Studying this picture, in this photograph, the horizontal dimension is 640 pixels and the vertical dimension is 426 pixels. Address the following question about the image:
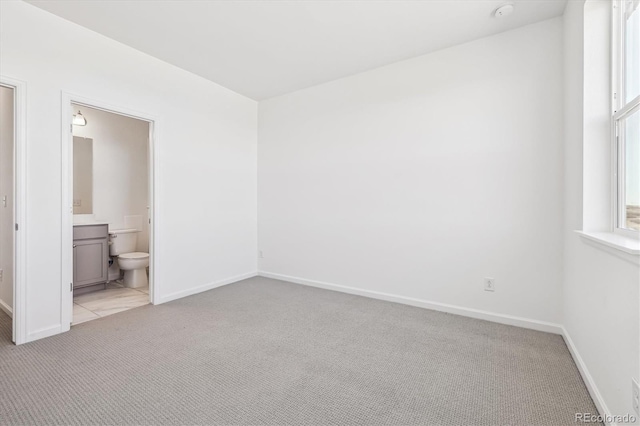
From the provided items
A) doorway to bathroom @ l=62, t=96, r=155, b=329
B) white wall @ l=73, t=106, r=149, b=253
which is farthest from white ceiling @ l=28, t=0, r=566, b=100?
white wall @ l=73, t=106, r=149, b=253

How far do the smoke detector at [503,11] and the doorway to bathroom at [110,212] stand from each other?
11.2 ft

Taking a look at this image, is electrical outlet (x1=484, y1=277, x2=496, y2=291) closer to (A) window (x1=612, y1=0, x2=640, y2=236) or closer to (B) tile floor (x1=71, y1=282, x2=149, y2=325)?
(A) window (x1=612, y1=0, x2=640, y2=236)

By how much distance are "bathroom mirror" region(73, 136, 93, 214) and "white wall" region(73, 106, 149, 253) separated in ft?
0.17

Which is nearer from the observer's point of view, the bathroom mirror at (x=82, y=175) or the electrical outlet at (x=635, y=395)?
the electrical outlet at (x=635, y=395)

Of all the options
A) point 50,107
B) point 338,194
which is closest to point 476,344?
point 338,194

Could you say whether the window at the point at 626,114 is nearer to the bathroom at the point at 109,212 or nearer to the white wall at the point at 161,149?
the white wall at the point at 161,149

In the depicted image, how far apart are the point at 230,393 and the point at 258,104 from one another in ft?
12.8

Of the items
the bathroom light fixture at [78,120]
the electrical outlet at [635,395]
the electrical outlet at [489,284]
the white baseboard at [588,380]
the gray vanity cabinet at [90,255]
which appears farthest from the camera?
the bathroom light fixture at [78,120]

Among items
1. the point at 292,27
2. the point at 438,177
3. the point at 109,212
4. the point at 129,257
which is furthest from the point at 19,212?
the point at 438,177

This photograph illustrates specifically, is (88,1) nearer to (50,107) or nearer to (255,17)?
(50,107)

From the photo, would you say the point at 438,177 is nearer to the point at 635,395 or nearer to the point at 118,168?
the point at 635,395

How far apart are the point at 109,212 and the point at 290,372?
3.82m

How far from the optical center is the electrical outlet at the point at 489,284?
111 inches

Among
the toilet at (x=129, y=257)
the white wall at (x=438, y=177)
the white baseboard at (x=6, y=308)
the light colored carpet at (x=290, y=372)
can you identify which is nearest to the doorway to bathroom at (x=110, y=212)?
the toilet at (x=129, y=257)
